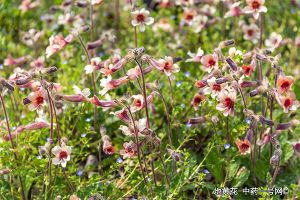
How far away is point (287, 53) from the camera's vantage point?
16.3ft

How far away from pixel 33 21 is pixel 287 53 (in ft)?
7.54

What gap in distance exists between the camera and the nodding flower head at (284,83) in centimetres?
293

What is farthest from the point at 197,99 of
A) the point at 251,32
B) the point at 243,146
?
the point at 251,32

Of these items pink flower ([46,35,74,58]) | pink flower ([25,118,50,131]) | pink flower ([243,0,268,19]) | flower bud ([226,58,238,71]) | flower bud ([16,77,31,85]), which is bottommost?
pink flower ([25,118,50,131])

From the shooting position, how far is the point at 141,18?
3.57 m

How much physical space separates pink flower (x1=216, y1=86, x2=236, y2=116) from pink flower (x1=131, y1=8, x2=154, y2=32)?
83 cm

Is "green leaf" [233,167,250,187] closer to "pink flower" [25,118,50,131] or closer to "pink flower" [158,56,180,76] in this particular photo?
"pink flower" [158,56,180,76]

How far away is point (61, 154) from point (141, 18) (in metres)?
1.07

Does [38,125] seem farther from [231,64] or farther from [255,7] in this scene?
[255,7]

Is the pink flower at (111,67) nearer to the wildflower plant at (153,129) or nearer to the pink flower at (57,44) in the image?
the wildflower plant at (153,129)

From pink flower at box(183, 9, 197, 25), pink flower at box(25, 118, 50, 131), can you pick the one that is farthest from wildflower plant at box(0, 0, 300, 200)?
pink flower at box(183, 9, 197, 25)

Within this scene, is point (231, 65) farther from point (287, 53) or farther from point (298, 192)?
point (287, 53)

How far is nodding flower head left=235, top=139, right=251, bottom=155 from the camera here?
301 centimetres

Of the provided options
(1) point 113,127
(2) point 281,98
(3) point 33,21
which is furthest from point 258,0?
(3) point 33,21
